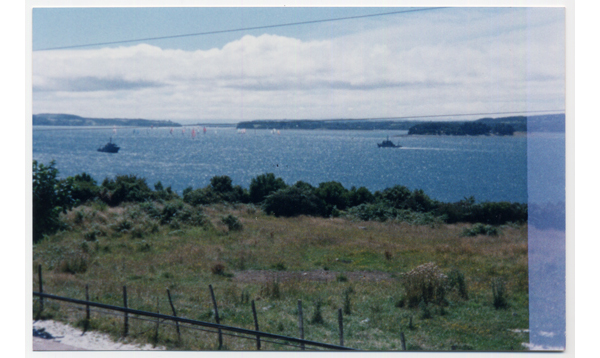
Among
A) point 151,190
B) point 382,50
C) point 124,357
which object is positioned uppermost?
point 382,50

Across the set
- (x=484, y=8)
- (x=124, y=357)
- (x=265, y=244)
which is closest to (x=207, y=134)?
(x=265, y=244)

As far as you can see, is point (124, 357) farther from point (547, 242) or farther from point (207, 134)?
point (547, 242)

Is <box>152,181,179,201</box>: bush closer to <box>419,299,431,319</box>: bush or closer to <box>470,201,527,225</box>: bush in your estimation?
<box>419,299,431,319</box>: bush

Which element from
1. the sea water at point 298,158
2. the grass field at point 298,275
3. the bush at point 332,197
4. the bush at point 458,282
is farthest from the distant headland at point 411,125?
the bush at point 458,282

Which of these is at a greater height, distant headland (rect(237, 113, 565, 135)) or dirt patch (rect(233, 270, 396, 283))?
distant headland (rect(237, 113, 565, 135))

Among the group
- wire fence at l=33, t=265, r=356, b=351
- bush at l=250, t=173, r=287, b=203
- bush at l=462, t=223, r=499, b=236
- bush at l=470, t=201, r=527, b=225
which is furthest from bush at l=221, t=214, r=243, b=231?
bush at l=470, t=201, r=527, b=225
